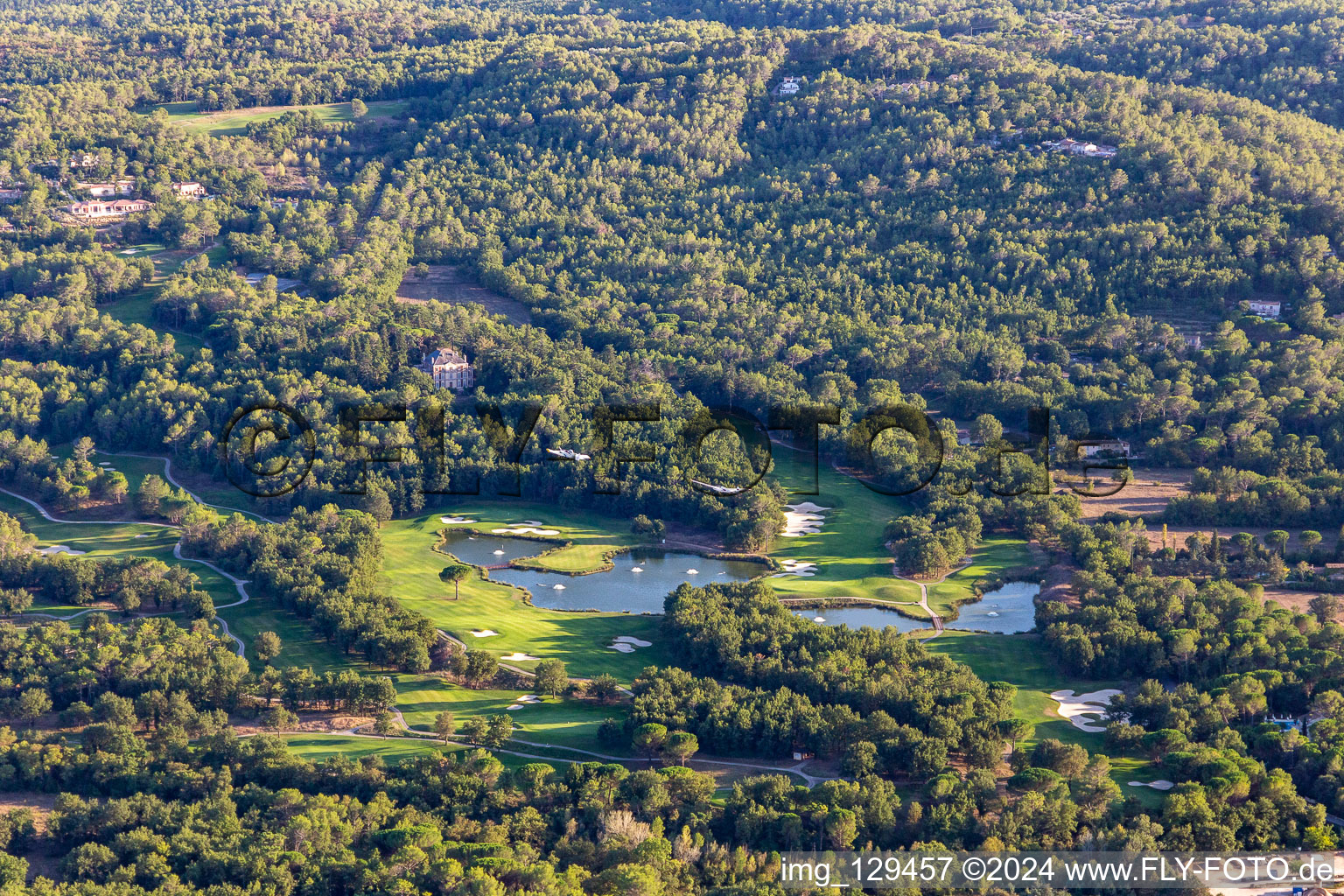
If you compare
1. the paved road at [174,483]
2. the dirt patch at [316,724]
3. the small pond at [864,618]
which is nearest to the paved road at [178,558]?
the paved road at [174,483]

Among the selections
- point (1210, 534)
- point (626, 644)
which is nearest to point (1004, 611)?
point (1210, 534)

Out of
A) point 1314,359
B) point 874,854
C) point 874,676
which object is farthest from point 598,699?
point 1314,359

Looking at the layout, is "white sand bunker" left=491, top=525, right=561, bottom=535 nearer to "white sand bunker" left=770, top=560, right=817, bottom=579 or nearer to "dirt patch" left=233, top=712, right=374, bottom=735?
"white sand bunker" left=770, top=560, right=817, bottom=579

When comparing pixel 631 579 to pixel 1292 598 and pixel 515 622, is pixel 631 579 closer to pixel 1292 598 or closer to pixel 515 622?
pixel 515 622

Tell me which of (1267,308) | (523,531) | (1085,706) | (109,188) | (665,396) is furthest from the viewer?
(109,188)

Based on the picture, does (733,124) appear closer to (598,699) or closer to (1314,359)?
(1314,359)

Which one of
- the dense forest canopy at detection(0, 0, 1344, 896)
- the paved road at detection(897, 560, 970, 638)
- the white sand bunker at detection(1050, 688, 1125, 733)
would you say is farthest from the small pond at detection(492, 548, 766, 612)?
the white sand bunker at detection(1050, 688, 1125, 733)
